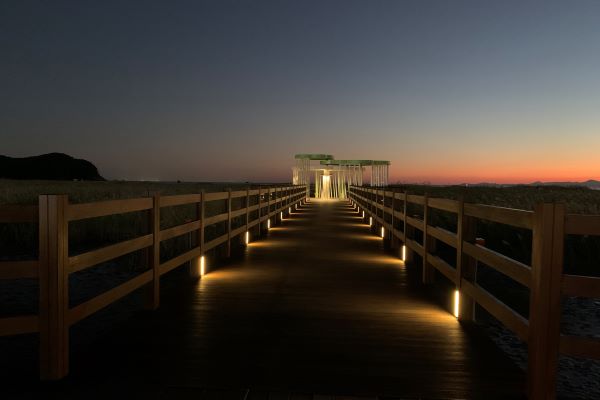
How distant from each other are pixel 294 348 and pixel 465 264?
194 centimetres

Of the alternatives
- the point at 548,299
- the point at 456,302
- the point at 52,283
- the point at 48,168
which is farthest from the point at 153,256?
the point at 48,168

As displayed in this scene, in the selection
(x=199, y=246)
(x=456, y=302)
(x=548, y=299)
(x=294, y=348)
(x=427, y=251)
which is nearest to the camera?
(x=548, y=299)

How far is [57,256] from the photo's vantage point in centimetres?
308

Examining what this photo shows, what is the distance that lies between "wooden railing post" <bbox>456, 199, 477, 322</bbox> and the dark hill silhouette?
179414 millimetres

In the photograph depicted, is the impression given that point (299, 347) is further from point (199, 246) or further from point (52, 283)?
point (199, 246)

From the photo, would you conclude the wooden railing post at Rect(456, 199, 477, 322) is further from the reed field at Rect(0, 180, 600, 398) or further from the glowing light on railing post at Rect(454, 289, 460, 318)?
the reed field at Rect(0, 180, 600, 398)

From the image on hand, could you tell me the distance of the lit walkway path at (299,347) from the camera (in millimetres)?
3051

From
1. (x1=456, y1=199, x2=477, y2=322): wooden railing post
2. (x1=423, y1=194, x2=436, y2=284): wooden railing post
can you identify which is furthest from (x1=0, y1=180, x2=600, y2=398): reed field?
(x1=423, y1=194, x2=436, y2=284): wooden railing post

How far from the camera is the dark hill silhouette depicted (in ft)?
557

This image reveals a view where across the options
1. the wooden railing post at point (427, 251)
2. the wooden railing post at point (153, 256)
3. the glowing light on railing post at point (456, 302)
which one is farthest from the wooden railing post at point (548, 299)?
the wooden railing post at point (153, 256)

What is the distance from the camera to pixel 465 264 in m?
4.55

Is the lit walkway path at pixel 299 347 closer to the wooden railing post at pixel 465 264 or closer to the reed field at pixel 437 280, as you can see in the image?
the wooden railing post at pixel 465 264

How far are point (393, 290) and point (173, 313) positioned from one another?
106 inches

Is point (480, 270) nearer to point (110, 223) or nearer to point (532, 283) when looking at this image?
point (532, 283)
